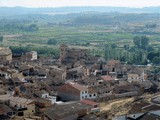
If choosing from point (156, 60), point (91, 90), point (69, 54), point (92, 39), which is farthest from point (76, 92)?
point (92, 39)

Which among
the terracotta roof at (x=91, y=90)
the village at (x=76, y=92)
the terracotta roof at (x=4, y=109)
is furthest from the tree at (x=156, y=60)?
the terracotta roof at (x=4, y=109)

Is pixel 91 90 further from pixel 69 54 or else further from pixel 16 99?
pixel 69 54

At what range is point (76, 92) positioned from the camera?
29547mm

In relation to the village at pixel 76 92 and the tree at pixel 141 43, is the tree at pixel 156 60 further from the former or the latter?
the tree at pixel 141 43

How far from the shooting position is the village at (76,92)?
23453 millimetres

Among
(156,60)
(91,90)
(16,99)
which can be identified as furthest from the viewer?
(156,60)

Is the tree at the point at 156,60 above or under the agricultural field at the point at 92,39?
above

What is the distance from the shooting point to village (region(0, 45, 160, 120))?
23453mm

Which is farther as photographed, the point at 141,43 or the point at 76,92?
the point at 141,43

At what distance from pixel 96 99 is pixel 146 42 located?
43.1 metres

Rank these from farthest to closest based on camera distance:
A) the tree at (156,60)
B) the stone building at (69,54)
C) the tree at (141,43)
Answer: the tree at (141,43), the tree at (156,60), the stone building at (69,54)

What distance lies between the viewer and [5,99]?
25938mm

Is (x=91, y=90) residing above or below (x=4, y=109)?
below

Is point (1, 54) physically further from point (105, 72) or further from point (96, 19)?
point (96, 19)
